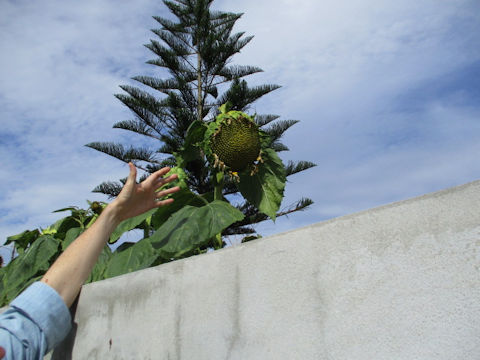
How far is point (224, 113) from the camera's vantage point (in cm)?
186

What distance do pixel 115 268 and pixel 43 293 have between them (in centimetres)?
74

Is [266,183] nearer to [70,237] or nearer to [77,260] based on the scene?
[70,237]

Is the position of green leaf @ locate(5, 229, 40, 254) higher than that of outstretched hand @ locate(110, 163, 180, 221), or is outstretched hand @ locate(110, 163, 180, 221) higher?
outstretched hand @ locate(110, 163, 180, 221)

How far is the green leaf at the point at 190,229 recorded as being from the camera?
1.43m

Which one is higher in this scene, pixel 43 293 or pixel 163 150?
pixel 43 293

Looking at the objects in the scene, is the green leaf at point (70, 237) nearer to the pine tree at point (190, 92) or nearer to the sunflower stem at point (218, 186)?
the sunflower stem at point (218, 186)

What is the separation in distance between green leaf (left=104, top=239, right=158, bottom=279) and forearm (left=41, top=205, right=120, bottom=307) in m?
0.56

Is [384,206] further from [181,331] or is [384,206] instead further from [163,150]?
[163,150]

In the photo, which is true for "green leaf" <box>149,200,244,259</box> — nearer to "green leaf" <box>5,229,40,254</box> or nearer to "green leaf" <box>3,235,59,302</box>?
"green leaf" <box>3,235,59,302</box>

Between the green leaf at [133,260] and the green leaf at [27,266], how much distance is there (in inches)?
14.1

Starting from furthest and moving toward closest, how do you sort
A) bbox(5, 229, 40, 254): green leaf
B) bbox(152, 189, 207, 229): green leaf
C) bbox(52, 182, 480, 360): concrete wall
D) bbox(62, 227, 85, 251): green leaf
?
bbox(5, 229, 40, 254): green leaf < bbox(62, 227, 85, 251): green leaf < bbox(152, 189, 207, 229): green leaf < bbox(52, 182, 480, 360): concrete wall

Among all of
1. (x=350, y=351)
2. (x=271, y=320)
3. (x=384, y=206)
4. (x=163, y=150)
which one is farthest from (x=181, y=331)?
(x=163, y=150)

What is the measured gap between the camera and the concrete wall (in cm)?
63

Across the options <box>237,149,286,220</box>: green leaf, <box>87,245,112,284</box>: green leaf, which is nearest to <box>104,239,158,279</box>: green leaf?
<box>87,245,112,284</box>: green leaf
